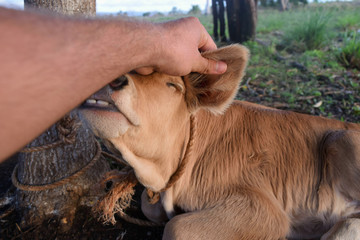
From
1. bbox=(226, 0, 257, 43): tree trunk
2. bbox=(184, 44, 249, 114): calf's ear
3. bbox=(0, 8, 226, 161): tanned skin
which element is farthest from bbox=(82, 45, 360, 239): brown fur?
bbox=(226, 0, 257, 43): tree trunk

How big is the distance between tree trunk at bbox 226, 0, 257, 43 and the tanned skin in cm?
843

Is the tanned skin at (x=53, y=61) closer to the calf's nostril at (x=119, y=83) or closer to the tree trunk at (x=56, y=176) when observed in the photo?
the calf's nostril at (x=119, y=83)

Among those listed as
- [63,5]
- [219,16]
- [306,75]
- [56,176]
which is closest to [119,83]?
[63,5]

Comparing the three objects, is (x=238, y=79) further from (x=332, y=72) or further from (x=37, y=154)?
(x=332, y=72)

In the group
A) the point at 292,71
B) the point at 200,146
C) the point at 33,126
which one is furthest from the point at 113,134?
the point at 292,71

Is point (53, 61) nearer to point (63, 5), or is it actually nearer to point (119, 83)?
point (119, 83)

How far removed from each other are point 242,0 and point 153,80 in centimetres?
835

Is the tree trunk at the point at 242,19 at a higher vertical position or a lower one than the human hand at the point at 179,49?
higher

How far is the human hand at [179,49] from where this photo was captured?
66.2 inches

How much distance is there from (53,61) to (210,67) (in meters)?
1.19

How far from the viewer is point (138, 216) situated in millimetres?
3244

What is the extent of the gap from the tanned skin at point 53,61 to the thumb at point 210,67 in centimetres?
44

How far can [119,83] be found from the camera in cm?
182

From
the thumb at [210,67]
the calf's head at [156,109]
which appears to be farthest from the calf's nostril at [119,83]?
the thumb at [210,67]
